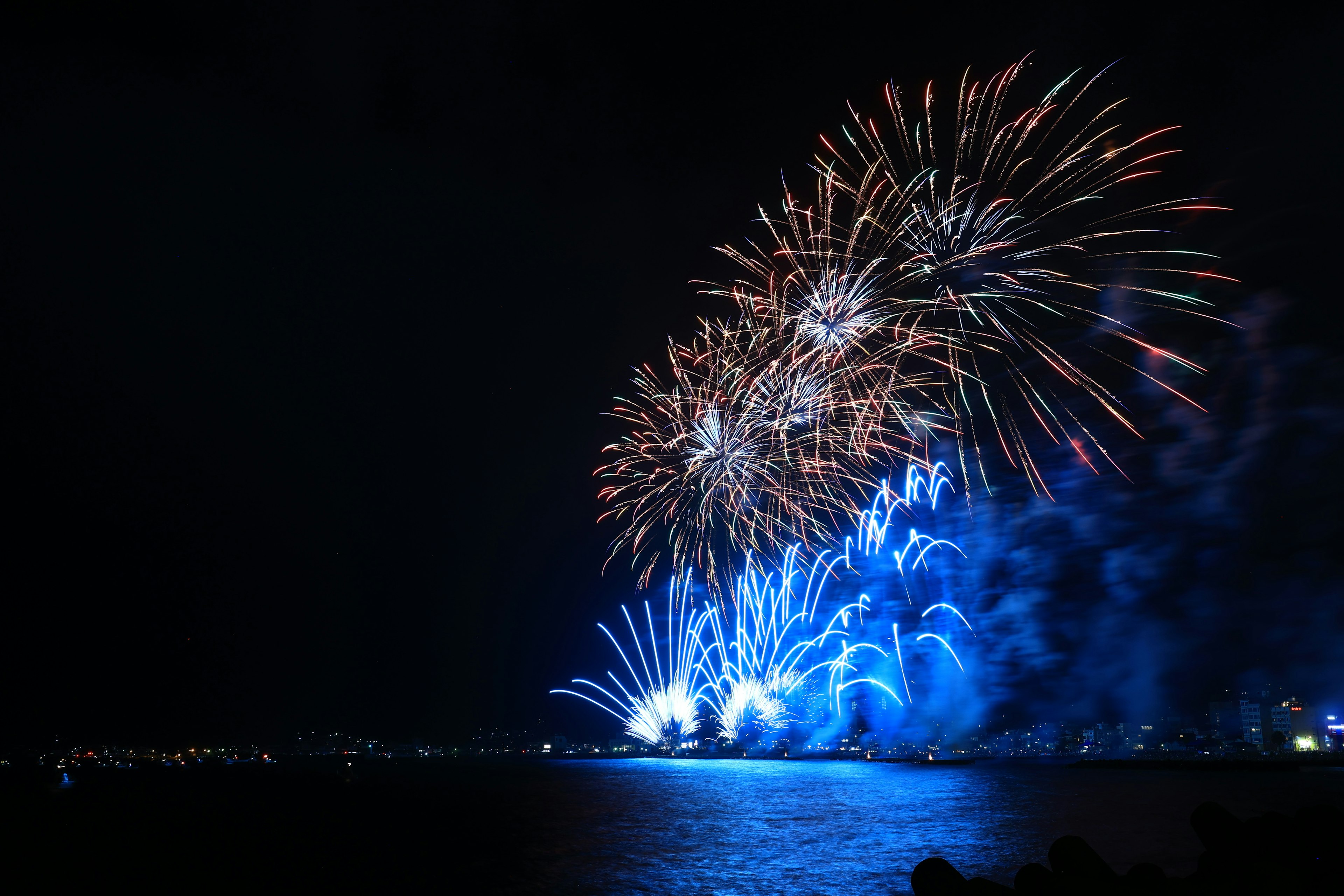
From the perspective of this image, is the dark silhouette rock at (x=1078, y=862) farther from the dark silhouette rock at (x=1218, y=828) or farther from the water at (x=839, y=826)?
the water at (x=839, y=826)

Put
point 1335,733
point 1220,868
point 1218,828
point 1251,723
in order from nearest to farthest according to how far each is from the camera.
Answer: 1. point 1220,868
2. point 1218,828
3. point 1335,733
4. point 1251,723

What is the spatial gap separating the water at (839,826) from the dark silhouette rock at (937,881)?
314 inches

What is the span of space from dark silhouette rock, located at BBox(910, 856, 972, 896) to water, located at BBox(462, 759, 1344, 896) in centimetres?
797

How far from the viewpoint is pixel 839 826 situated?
2577cm

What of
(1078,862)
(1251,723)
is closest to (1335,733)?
(1251,723)

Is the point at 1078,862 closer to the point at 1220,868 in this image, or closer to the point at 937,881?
the point at 937,881

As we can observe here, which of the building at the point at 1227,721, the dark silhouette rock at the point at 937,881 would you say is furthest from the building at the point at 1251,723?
the dark silhouette rock at the point at 937,881

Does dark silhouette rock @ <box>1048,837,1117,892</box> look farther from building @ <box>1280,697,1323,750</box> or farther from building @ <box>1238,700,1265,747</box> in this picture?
building @ <box>1238,700,1265,747</box>

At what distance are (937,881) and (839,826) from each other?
66.8 ft

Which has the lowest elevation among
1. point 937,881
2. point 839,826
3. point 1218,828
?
point 839,826

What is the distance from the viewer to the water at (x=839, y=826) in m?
16.7

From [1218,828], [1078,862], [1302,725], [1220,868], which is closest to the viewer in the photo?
[1078,862]

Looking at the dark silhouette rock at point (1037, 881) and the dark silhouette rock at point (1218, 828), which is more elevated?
the dark silhouette rock at point (1218, 828)

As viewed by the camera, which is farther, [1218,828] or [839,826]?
[839,826]
